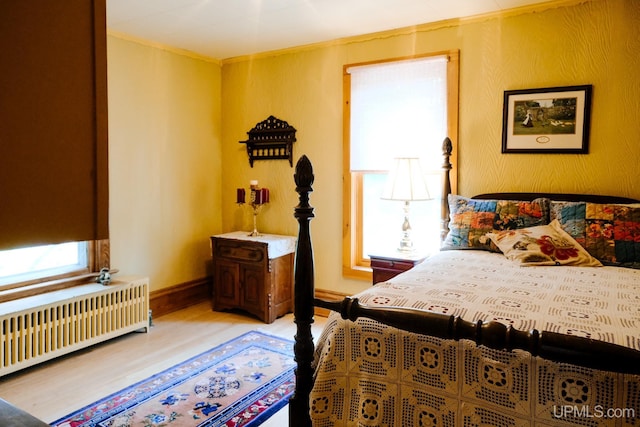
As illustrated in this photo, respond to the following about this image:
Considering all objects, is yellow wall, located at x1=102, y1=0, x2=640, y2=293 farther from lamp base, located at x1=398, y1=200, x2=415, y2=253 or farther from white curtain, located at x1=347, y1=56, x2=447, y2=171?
lamp base, located at x1=398, y1=200, x2=415, y2=253

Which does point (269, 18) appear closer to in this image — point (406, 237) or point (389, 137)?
point (389, 137)

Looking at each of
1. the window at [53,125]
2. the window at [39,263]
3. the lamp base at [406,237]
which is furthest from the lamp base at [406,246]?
the window at [53,125]

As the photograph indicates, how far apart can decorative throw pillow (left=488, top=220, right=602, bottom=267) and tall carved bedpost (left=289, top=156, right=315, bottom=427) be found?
4.35 ft

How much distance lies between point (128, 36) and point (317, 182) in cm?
205

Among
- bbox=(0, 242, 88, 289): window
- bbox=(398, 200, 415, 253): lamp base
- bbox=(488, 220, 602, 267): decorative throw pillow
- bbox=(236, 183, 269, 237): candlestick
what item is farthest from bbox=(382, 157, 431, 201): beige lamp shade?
bbox=(0, 242, 88, 289): window

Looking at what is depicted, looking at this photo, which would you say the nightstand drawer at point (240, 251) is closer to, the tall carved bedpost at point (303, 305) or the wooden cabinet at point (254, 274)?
the wooden cabinet at point (254, 274)

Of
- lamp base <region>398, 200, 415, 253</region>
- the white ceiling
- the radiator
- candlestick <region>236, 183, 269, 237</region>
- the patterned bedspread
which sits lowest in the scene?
the radiator

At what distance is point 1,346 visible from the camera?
2719 millimetres

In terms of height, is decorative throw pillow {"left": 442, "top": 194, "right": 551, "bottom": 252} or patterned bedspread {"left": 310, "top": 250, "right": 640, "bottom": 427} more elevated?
decorative throw pillow {"left": 442, "top": 194, "right": 551, "bottom": 252}

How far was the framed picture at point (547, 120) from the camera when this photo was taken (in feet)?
9.94

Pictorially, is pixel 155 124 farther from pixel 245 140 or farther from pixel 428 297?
pixel 428 297

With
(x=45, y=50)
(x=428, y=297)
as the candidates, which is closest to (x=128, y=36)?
(x=428, y=297)

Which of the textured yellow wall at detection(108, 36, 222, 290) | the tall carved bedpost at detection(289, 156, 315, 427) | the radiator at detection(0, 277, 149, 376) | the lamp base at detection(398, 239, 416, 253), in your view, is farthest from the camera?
the textured yellow wall at detection(108, 36, 222, 290)

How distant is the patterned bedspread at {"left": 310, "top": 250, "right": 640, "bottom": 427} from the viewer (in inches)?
49.0
